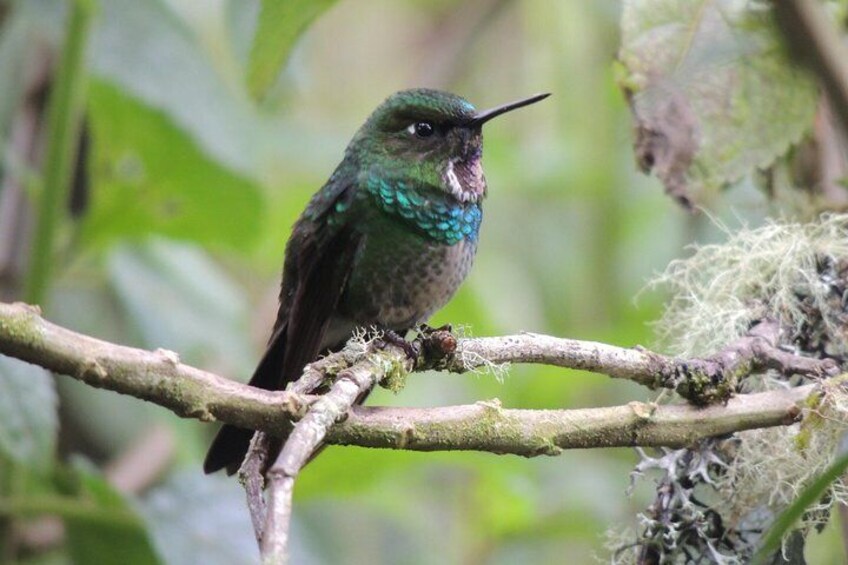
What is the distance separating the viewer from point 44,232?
9.16ft

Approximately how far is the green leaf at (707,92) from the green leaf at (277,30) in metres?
0.56

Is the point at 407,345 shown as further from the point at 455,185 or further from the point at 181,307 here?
the point at 181,307

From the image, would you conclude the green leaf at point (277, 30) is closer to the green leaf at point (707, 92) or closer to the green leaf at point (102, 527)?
the green leaf at point (707, 92)

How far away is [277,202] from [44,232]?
1437mm

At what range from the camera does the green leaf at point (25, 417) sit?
244cm

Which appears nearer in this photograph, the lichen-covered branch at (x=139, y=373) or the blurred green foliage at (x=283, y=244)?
the lichen-covered branch at (x=139, y=373)

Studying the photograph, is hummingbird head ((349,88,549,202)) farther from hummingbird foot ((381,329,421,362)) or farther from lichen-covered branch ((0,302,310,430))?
lichen-covered branch ((0,302,310,430))

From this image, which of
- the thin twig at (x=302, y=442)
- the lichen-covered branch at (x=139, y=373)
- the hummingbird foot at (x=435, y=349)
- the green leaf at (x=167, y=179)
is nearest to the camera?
the thin twig at (x=302, y=442)

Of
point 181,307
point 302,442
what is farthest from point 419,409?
point 181,307

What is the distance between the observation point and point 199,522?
298 cm

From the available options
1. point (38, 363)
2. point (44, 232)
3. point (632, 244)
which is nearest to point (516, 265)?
point (632, 244)

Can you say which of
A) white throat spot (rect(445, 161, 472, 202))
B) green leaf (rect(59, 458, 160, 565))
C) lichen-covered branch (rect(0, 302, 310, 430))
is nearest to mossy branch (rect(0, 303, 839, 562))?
lichen-covered branch (rect(0, 302, 310, 430))

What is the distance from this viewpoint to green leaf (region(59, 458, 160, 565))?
275 centimetres

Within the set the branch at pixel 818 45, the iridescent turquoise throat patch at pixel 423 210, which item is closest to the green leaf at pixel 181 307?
the iridescent turquoise throat patch at pixel 423 210
